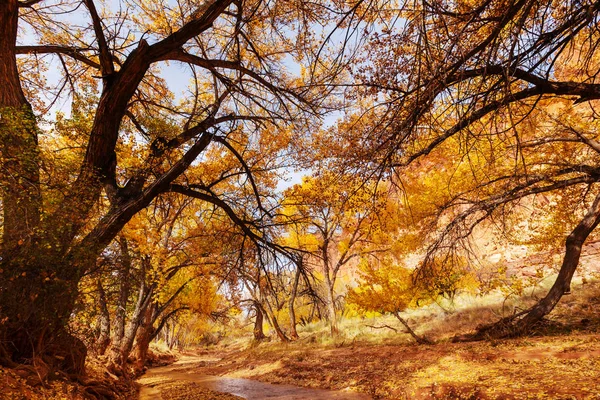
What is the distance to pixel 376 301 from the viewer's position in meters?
9.48

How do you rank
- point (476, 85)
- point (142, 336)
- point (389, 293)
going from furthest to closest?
point (142, 336), point (389, 293), point (476, 85)

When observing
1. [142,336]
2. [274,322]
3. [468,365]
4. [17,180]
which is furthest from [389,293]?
[142,336]

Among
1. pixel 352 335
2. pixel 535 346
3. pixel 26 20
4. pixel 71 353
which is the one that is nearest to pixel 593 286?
pixel 535 346

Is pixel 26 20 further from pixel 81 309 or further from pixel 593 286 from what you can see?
pixel 593 286

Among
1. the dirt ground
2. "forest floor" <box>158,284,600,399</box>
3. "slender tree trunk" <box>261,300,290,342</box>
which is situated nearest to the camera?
the dirt ground

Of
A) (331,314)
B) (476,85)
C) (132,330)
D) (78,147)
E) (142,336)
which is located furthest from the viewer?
(331,314)

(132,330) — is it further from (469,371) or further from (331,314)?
(469,371)

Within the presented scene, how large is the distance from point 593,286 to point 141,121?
46.8ft

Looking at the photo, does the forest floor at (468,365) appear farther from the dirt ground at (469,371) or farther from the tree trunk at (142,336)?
the tree trunk at (142,336)

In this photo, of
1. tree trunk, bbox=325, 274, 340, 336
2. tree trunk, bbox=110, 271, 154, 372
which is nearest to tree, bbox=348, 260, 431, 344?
tree trunk, bbox=325, 274, 340, 336

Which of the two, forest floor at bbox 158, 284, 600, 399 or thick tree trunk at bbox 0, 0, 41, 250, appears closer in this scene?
thick tree trunk at bbox 0, 0, 41, 250

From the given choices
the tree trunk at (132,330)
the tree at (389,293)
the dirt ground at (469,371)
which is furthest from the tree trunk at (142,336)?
the tree at (389,293)

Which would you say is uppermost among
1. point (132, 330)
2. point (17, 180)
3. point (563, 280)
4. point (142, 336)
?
point (17, 180)

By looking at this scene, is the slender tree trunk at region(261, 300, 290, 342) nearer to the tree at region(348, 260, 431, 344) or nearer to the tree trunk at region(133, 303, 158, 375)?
the tree trunk at region(133, 303, 158, 375)
